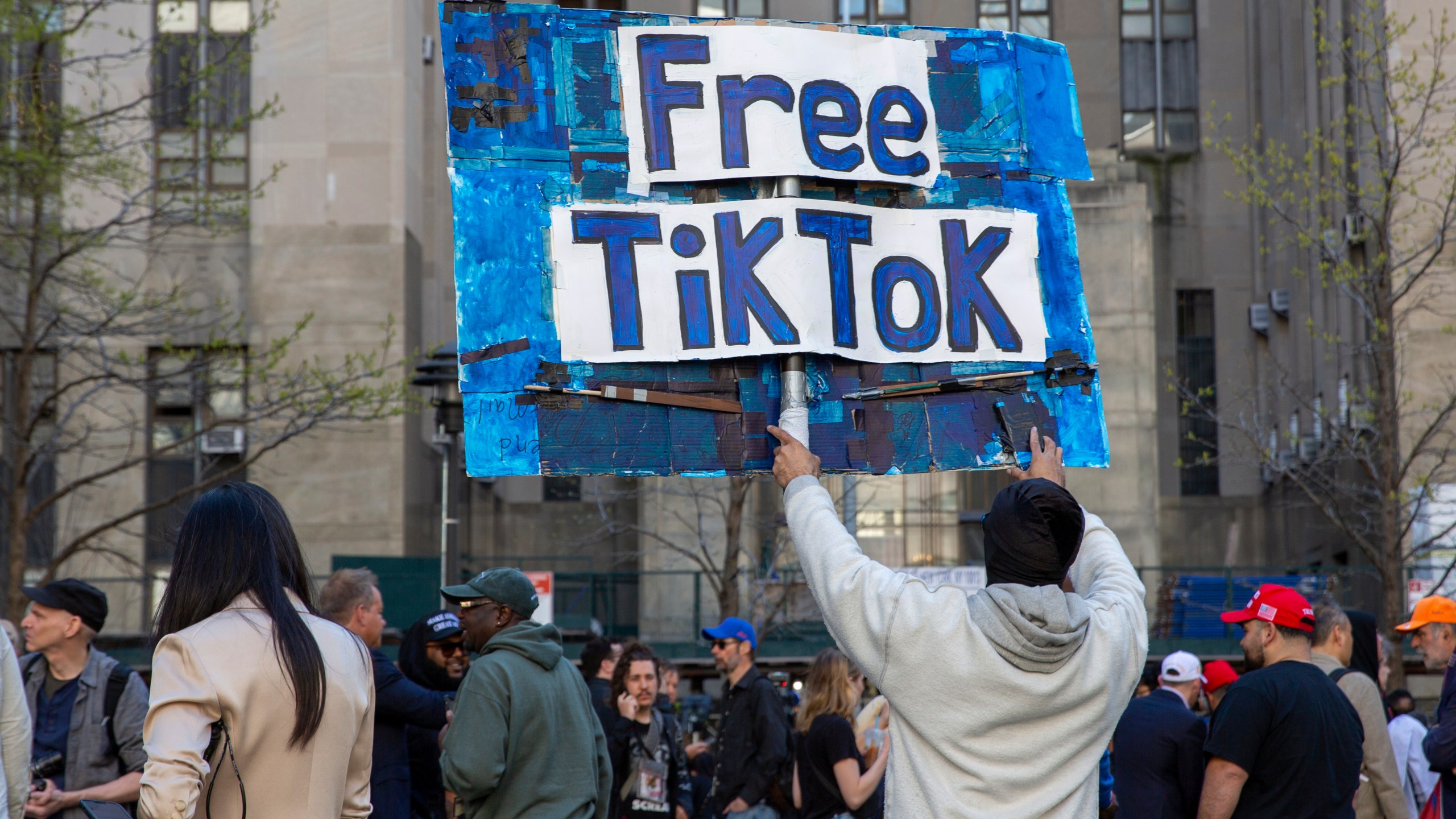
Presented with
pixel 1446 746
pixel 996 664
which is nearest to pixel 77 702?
pixel 996 664

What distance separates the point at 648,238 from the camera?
5262 millimetres

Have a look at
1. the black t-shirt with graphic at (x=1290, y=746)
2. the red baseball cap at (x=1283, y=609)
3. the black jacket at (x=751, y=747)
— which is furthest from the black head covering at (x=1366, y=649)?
the black jacket at (x=751, y=747)

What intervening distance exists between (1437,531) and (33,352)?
18.6 meters

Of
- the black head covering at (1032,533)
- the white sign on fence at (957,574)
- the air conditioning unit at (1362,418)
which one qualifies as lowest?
the white sign on fence at (957,574)

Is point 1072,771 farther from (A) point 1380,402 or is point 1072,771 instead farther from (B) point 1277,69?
(B) point 1277,69

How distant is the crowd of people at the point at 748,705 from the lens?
11.8ft

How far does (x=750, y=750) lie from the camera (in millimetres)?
8695

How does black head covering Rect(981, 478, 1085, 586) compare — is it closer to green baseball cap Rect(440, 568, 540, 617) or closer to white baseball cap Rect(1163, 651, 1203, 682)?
green baseball cap Rect(440, 568, 540, 617)

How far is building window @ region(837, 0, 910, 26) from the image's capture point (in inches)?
1140

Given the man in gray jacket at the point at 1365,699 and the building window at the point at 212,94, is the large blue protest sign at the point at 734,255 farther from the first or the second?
the building window at the point at 212,94

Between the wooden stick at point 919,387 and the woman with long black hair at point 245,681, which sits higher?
the wooden stick at point 919,387

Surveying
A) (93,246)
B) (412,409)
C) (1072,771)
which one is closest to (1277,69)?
(412,409)

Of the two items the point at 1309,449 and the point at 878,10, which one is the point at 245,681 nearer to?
the point at 1309,449

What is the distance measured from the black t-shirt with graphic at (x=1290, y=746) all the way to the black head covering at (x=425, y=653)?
402cm
